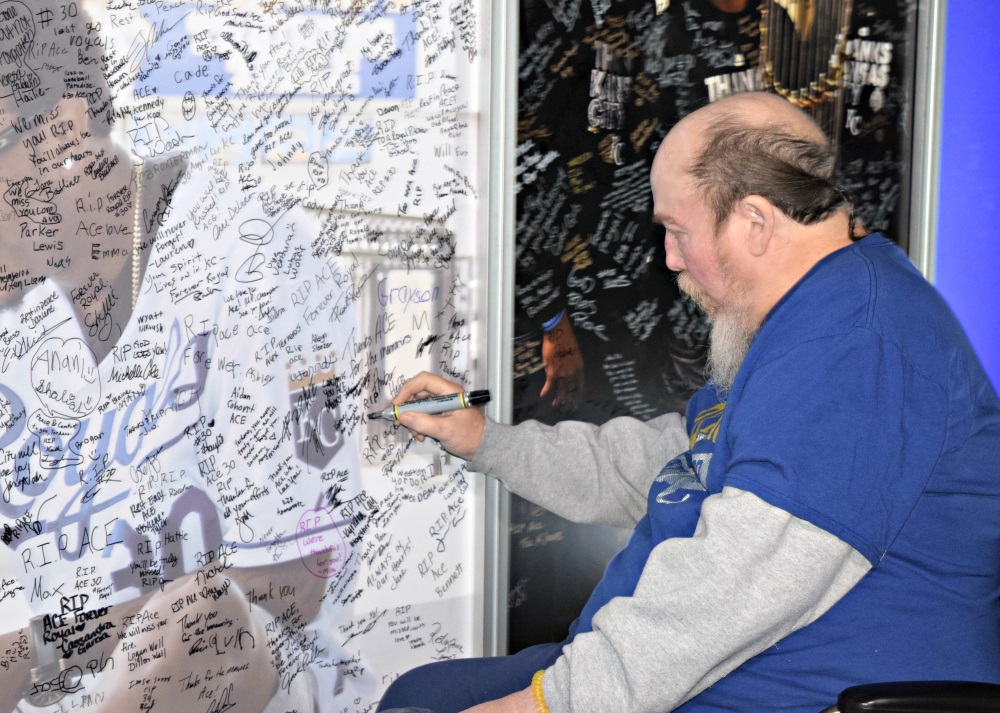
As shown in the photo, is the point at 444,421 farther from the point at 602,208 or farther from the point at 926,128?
the point at 926,128

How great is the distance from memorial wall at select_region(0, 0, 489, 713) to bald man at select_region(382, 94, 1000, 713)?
605mm

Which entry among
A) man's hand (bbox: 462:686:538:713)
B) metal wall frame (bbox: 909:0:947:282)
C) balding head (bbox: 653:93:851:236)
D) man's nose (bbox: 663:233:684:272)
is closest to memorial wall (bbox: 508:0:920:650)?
metal wall frame (bbox: 909:0:947:282)

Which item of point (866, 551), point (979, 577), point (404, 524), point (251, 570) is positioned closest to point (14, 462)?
point (251, 570)

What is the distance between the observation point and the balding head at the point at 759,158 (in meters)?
1.28

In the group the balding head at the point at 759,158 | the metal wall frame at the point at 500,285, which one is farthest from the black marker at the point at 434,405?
the balding head at the point at 759,158

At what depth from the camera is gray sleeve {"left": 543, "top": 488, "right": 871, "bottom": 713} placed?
1.08 metres

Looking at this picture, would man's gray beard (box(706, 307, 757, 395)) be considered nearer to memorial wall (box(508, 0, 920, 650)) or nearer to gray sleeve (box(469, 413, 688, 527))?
gray sleeve (box(469, 413, 688, 527))

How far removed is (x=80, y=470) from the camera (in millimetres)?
1492

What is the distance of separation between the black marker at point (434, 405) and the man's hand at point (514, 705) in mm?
691

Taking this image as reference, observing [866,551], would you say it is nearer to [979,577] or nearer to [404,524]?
[979,577]

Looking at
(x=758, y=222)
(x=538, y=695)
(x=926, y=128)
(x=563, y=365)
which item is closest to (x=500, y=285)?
(x=563, y=365)

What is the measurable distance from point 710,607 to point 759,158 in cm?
59

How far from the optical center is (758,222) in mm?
1299

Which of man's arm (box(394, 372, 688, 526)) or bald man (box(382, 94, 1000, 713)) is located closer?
bald man (box(382, 94, 1000, 713))
